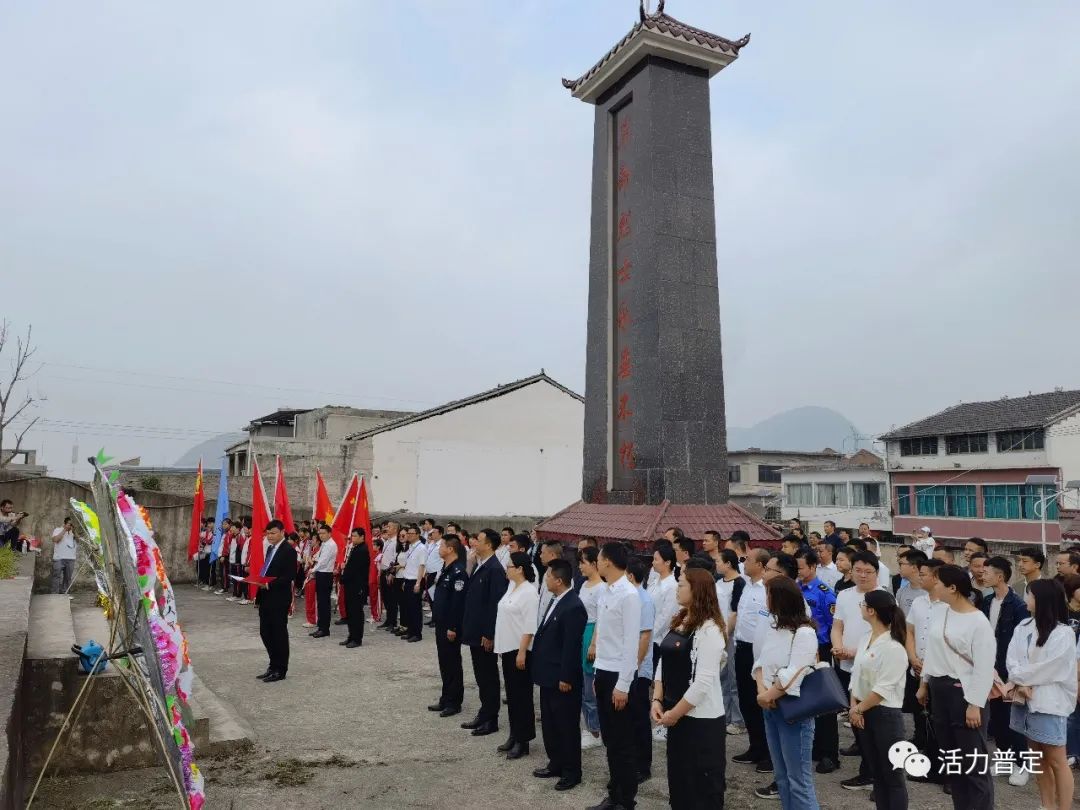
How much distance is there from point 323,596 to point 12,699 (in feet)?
23.4

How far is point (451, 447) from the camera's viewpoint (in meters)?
29.4

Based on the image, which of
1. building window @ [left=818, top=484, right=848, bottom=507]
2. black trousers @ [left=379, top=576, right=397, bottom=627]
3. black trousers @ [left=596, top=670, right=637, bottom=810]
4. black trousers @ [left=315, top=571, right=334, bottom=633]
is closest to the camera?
black trousers @ [left=596, top=670, right=637, bottom=810]

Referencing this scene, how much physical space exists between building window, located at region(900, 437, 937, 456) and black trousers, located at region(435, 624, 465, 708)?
32.4 metres

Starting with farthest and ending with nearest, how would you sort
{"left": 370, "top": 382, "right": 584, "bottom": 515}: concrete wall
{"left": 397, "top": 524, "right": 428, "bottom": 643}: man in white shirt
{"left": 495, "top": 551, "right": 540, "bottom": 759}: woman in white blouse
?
{"left": 370, "top": 382, "right": 584, "bottom": 515}: concrete wall → {"left": 397, "top": 524, "right": 428, "bottom": 643}: man in white shirt → {"left": 495, "top": 551, "right": 540, "bottom": 759}: woman in white blouse

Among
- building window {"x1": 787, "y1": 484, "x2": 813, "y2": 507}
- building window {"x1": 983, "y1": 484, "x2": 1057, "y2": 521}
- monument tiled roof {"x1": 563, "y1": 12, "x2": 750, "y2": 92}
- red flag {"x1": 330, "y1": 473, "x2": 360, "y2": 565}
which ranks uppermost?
monument tiled roof {"x1": 563, "y1": 12, "x2": 750, "y2": 92}

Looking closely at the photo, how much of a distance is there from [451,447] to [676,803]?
25.6 metres

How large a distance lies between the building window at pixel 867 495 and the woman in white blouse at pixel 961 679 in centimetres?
3433

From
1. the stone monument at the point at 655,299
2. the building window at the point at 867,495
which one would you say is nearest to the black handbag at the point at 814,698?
the stone monument at the point at 655,299

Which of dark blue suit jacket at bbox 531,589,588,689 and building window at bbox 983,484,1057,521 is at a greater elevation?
building window at bbox 983,484,1057,521

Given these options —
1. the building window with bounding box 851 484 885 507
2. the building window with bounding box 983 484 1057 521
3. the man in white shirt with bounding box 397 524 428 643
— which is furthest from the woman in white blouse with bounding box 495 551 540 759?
the building window with bounding box 851 484 885 507

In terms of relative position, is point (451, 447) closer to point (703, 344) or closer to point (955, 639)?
point (703, 344)

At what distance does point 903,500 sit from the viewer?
35375 mm

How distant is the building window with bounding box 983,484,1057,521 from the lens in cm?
2870

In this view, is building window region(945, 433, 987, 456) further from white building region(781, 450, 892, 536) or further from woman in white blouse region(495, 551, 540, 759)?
woman in white blouse region(495, 551, 540, 759)
